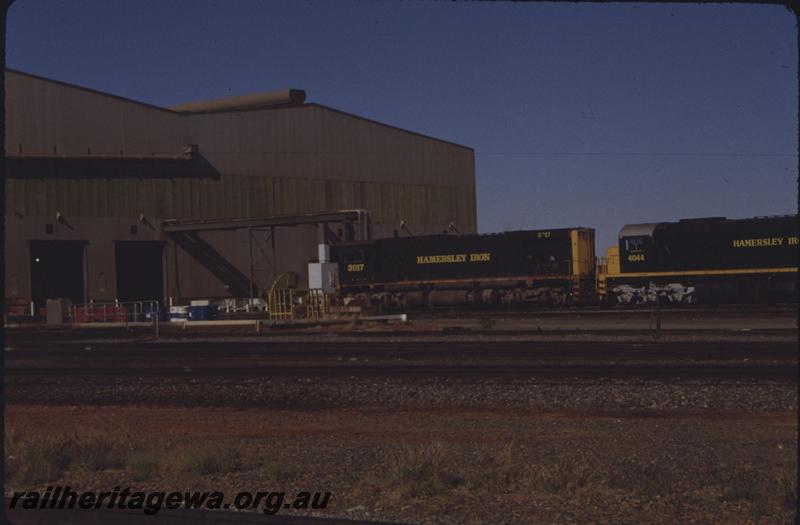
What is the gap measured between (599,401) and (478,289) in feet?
98.5

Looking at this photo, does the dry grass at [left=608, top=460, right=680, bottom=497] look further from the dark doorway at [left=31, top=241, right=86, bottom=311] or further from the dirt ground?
the dark doorway at [left=31, top=241, right=86, bottom=311]

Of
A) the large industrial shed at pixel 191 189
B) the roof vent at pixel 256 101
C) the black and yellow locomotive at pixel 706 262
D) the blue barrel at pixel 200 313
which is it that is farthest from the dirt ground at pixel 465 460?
the roof vent at pixel 256 101

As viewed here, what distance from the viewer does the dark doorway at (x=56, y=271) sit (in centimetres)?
4691

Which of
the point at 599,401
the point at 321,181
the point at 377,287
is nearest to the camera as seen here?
the point at 599,401

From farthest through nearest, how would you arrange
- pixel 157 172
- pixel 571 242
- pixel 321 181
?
pixel 321 181 < pixel 157 172 < pixel 571 242

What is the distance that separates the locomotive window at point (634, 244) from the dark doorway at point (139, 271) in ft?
93.4

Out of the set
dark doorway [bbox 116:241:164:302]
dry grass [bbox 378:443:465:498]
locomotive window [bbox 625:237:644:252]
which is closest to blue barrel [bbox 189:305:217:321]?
dark doorway [bbox 116:241:164:302]

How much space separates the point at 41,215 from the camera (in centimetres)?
4631

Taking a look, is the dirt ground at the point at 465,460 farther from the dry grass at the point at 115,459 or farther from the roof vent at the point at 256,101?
the roof vent at the point at 256,101

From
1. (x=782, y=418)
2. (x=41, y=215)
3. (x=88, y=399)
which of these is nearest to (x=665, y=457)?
(x=782, y=418)

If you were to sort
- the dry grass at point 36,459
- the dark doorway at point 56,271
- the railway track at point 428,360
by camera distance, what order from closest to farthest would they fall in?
the dry grass at point 36,459 → the railway track at point 428,360 → the dark doorway at point 56,271

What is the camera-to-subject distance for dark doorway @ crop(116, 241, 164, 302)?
165ft

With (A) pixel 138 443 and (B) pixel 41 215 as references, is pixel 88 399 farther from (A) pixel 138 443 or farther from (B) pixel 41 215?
(B) pixel 41 215

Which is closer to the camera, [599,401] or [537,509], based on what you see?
[537,509]
